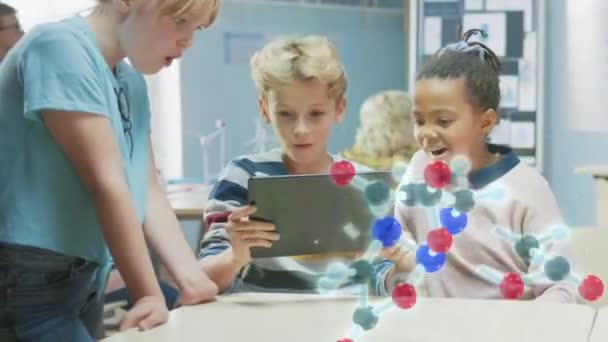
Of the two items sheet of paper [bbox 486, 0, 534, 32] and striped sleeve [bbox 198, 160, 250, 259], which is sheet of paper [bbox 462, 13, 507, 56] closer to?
sheet of paper [bbox 486, 0, 534, 32]

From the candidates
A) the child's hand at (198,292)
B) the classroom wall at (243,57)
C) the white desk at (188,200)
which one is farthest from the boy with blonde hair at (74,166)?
the white desk at (188,200)

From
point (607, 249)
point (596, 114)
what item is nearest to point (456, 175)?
point (607, 249)

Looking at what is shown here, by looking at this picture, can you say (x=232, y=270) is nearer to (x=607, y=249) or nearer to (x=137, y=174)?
(x=137, y=174)

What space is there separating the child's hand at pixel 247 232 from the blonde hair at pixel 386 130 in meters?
0.21

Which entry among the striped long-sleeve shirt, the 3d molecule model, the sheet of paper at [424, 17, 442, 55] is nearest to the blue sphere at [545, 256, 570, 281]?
the 3d molecule model

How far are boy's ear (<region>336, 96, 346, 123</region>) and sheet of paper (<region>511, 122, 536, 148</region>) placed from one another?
67cm

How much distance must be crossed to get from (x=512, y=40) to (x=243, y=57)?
0.51 metres

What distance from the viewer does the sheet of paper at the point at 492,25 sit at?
4.08ft

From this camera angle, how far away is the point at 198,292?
0.89m

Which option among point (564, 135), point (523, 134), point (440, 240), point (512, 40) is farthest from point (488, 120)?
point (564, 135)

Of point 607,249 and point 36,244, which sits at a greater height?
point 36,244

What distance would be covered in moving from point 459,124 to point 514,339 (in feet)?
0.86

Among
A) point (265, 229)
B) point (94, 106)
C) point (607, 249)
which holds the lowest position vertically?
point (607, 249)

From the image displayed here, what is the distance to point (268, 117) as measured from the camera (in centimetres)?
100
